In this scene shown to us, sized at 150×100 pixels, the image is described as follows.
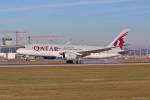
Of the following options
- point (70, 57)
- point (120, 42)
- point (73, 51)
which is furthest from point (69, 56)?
point (120, 42)

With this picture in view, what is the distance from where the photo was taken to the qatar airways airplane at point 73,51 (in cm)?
10731

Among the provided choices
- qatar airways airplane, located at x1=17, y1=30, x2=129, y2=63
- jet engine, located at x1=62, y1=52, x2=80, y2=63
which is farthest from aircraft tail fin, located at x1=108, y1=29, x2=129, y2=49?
jet engine, located at x1=62, y1=52, x2=80, y2=63

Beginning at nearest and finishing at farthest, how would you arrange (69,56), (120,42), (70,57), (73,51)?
1. (70,57)
2. (69,56)
3. (73,51)
4. (120,42)

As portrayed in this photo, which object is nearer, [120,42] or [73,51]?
[73,51]

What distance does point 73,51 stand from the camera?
4318 inches

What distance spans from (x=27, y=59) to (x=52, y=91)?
101391 mm

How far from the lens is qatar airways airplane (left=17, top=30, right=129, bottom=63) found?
352ft

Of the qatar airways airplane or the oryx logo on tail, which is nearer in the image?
the qatar airways airplane

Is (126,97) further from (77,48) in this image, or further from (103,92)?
(77,48)

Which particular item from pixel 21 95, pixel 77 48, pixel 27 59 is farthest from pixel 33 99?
pixel 27 59

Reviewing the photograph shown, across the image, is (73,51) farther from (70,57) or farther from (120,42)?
(120,42)

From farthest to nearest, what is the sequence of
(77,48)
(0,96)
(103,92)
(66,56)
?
(77,48)
(66,56)
(103,92)
(0,96)

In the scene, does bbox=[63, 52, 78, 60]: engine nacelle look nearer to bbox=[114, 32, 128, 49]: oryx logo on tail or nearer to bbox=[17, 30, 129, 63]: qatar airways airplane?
bbox=[17, 30, 129, 63]: qatar airways airplane

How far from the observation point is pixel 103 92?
28031 mm
